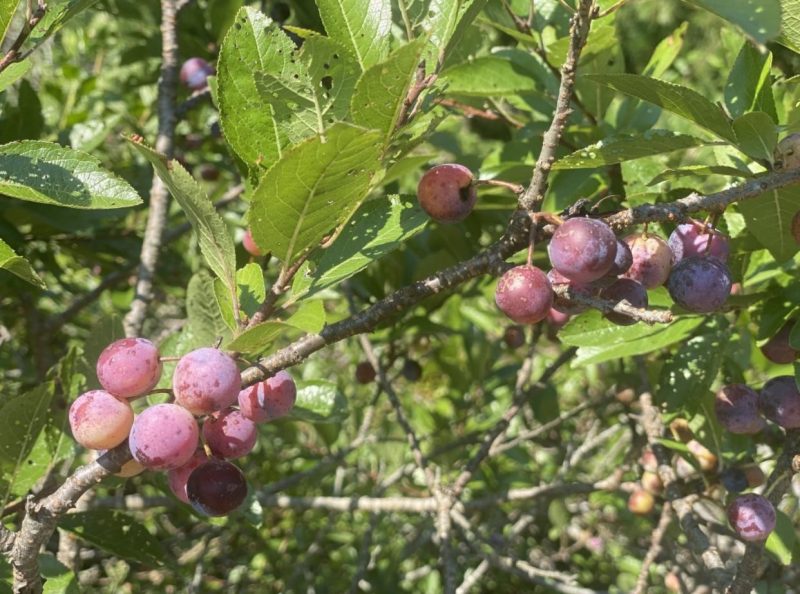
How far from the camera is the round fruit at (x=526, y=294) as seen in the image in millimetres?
797

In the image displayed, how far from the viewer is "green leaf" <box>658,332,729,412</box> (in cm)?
126

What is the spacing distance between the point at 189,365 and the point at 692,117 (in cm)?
60

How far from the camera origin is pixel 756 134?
0.91 meters

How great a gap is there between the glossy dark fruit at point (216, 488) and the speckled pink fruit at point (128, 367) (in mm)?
109

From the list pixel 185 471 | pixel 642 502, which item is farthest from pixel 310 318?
pixel 642 502

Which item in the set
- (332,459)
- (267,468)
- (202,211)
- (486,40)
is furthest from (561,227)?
(267,468)

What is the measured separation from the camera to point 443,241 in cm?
170

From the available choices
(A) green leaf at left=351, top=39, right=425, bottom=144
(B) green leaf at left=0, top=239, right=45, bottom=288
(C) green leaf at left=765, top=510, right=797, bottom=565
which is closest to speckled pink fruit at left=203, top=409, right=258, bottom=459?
(B) green leaf at left=0, top=239, right=45, bottom=288

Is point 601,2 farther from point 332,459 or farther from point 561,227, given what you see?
point 332,459

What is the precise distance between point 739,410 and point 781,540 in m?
0.20

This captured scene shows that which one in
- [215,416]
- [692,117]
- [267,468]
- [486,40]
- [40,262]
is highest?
[692,117]

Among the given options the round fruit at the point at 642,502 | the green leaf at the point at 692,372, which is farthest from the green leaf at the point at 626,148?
the round fruit at the point at 642,502

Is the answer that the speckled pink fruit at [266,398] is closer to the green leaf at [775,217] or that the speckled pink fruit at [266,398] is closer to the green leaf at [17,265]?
the green leaf at [17,265]

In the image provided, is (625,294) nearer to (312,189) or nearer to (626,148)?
(626,148)
